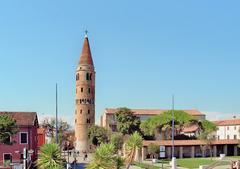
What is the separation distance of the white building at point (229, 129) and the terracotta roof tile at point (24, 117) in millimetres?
65914

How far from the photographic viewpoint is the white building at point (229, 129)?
356 ft

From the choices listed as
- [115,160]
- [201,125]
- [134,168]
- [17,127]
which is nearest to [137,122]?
[201,125]

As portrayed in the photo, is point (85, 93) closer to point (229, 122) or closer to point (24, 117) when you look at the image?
point (229, 122)

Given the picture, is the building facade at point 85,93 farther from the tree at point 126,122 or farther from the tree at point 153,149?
the tree at point 153,149

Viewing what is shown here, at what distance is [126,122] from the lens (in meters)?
98.7

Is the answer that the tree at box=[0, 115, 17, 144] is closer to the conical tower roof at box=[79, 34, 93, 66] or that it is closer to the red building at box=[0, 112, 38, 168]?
the red building at box=[0, 112, 38, 168]

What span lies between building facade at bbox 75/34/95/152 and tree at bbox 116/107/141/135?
18.4 meters

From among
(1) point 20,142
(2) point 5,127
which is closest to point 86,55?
(1) point 20,142

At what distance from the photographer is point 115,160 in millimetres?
17578

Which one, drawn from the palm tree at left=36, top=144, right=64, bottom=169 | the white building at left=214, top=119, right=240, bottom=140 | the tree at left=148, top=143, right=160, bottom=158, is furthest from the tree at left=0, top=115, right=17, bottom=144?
the white building at left=214, top=119, right=240, bottom=140

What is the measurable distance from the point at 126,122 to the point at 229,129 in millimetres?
31044

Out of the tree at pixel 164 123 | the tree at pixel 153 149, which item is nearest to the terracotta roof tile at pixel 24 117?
the tree at pixel 153 149

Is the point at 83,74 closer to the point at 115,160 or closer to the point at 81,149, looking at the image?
the point at 81,149

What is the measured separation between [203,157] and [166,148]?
755cm
